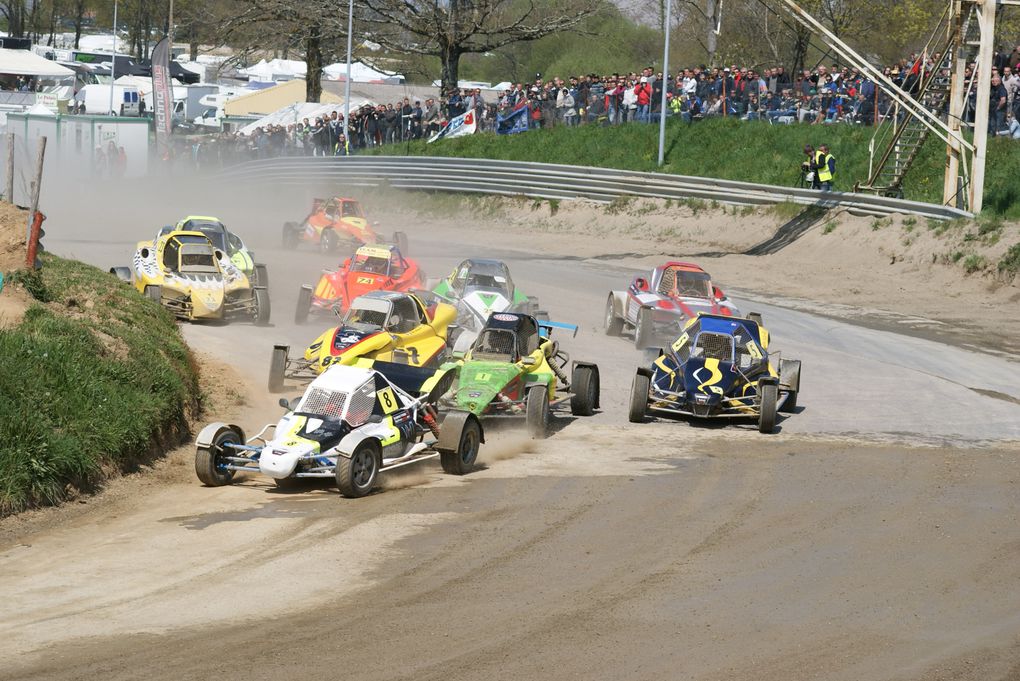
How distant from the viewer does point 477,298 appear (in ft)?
77.5

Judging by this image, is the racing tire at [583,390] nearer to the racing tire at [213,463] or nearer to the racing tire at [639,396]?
the racing tire at [639,396]

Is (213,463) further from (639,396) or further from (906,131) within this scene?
(906,131)

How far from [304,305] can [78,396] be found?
10.1m

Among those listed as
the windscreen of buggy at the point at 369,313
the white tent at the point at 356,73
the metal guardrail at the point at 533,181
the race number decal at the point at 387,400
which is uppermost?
the white tent at the point at 356,73

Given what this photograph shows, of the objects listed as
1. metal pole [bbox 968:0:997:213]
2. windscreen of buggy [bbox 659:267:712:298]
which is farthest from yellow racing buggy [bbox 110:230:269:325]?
metal pole [bbox 968:0:997:213]

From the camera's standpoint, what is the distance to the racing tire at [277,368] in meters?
19.7

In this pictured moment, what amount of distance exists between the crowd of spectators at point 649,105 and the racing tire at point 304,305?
1737 cm

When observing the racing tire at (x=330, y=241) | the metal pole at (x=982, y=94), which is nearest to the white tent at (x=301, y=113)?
the racing tire at (x=330, y=241)

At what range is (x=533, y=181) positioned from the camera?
44.5 meters

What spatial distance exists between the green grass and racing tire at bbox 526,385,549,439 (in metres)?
4.52

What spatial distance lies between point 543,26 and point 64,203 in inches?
823

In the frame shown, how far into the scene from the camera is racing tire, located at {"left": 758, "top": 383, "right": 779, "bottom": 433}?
18.0 m

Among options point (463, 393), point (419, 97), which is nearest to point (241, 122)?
point (419, 97)

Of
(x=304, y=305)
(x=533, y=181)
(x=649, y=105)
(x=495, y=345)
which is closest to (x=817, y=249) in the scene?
(x=649, y=105)
